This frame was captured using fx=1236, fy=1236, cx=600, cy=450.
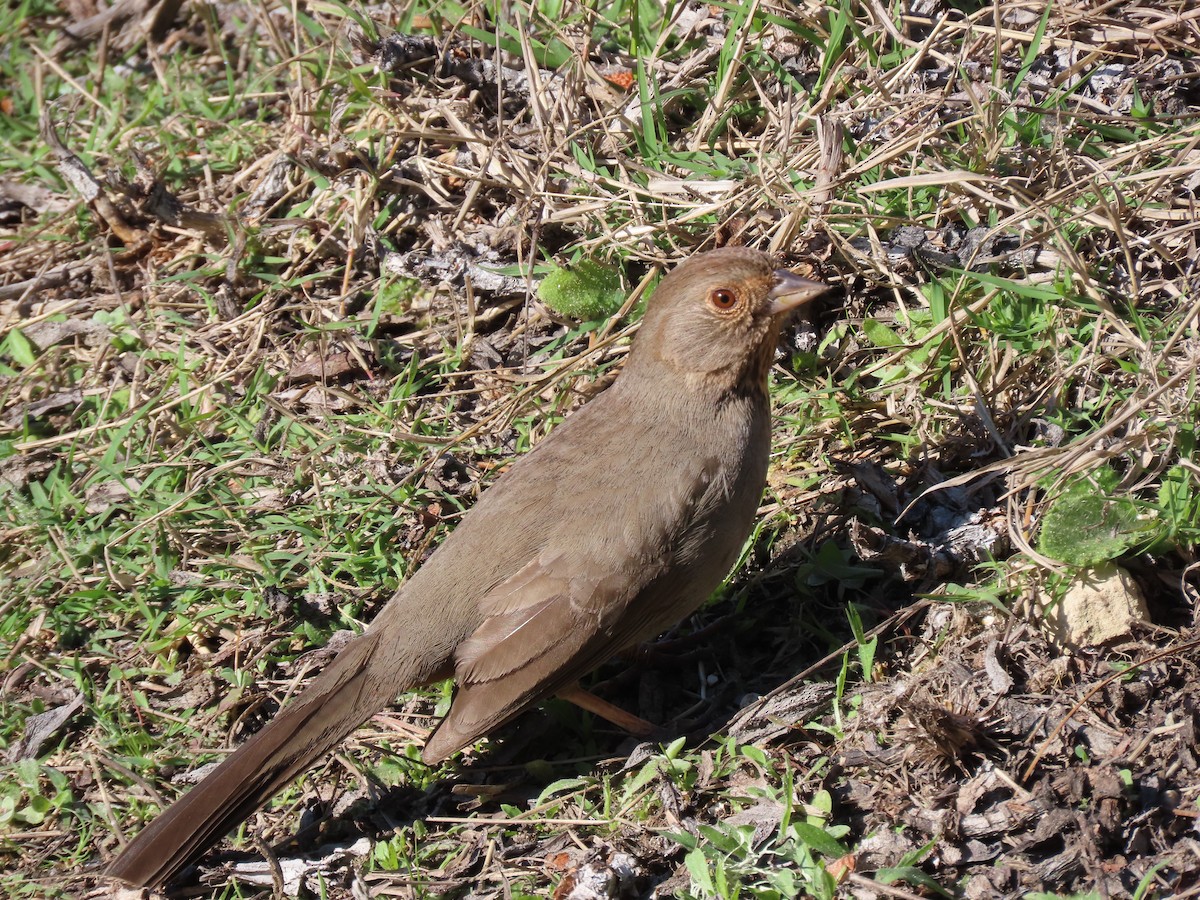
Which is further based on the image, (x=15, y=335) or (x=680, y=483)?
(x=15, y=335)

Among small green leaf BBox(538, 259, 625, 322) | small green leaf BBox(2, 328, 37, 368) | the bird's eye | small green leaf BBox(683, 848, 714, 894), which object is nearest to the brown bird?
the bird's eye

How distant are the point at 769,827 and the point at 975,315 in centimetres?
222

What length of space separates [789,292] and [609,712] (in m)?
1.63

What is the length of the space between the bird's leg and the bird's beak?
1527mm

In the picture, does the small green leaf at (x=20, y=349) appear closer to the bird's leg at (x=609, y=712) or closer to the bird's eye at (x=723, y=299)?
the bird's leg at (x=609, y=712)

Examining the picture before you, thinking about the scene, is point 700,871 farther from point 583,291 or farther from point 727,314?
point 583,291

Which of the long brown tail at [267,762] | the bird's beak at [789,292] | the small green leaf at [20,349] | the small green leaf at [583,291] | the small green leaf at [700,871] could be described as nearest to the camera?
the small green leaf at [700,871]

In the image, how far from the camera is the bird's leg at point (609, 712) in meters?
4.41

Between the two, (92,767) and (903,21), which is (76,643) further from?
(903,21)

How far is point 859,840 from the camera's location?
11.8ft

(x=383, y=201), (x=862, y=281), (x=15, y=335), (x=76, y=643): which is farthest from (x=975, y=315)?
(x=15, y=335)

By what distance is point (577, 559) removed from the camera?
4141mm

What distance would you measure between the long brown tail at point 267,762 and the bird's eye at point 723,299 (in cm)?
167

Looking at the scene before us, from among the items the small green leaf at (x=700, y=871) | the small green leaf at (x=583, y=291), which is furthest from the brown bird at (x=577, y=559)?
the small green leaf at (x=583, y=291)
